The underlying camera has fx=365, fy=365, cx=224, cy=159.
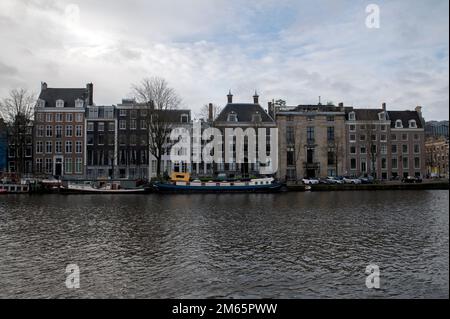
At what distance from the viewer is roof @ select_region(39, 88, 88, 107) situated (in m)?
76.8

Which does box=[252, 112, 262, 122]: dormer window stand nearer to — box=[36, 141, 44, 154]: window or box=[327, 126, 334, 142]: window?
box=[327, 126, 334, 142]: window

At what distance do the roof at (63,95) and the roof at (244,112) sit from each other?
29.7m

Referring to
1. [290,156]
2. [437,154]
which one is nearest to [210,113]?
[290,156]

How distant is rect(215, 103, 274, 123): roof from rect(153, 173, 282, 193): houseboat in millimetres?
22032

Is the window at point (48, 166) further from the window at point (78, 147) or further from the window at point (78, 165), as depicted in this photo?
the window at point (78, 147)

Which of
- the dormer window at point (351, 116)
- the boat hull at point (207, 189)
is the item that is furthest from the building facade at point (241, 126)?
the dormer window at point (351, 116)

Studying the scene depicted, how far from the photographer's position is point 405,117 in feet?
280

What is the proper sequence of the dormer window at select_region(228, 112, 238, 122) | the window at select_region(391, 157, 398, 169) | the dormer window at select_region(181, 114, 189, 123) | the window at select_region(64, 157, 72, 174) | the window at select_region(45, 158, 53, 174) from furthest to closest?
the window at select_region(391, 157, 398, 169)
the dormer window at select_region(181, 114, 189, 123)
the dormer window at select_region(228, 112, 238, 122)
the window at select_region(64, 157, 72, 174)
the window at select_region(45, 158, 53, 174)

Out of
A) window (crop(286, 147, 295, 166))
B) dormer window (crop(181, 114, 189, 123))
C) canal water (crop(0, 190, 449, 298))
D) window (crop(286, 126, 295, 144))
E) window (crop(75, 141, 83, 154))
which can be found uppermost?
dormer window (crop(181, 114, 189, 123))

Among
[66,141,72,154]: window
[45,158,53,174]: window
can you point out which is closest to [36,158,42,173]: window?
[45,158,53,174]: window

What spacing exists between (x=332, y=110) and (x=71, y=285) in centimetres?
7870

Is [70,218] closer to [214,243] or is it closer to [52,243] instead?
[52,243]

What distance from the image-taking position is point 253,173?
76.0 meters

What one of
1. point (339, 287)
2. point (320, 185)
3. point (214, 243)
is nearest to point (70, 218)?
point (214, 243)
